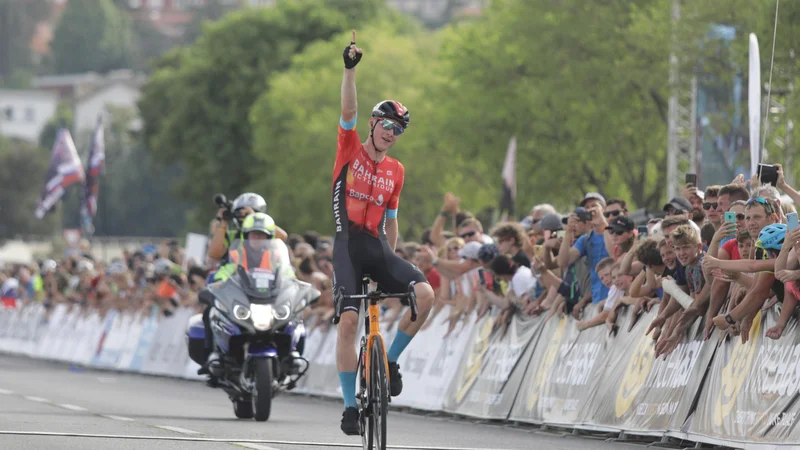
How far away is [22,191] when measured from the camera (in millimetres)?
147125

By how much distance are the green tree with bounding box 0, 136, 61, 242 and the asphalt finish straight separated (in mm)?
122274

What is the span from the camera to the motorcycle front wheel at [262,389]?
16578mm

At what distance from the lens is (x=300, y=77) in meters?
78.6

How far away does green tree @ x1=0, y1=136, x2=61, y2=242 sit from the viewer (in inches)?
5640

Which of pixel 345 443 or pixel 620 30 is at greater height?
pixel 620 30

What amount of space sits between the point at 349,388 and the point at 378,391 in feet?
2.00

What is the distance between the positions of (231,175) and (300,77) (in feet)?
25.5

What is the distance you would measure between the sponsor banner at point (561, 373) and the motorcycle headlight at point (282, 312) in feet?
7.24

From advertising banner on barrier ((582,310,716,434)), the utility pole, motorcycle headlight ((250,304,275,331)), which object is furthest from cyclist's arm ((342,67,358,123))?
the utility pole

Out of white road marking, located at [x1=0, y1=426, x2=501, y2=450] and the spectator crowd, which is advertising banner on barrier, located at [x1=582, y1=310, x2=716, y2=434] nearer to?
the spectator crowd

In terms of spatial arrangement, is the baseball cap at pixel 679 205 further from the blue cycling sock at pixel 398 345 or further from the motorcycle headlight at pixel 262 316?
the blue cycling sock at pixel 398 345

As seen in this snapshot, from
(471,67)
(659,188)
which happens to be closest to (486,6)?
(471,67)

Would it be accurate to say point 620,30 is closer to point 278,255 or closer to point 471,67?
point 471,67

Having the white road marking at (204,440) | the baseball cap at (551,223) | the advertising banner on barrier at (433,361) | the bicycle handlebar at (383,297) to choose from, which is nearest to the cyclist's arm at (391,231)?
the bicycle handlebar at (383,297)
